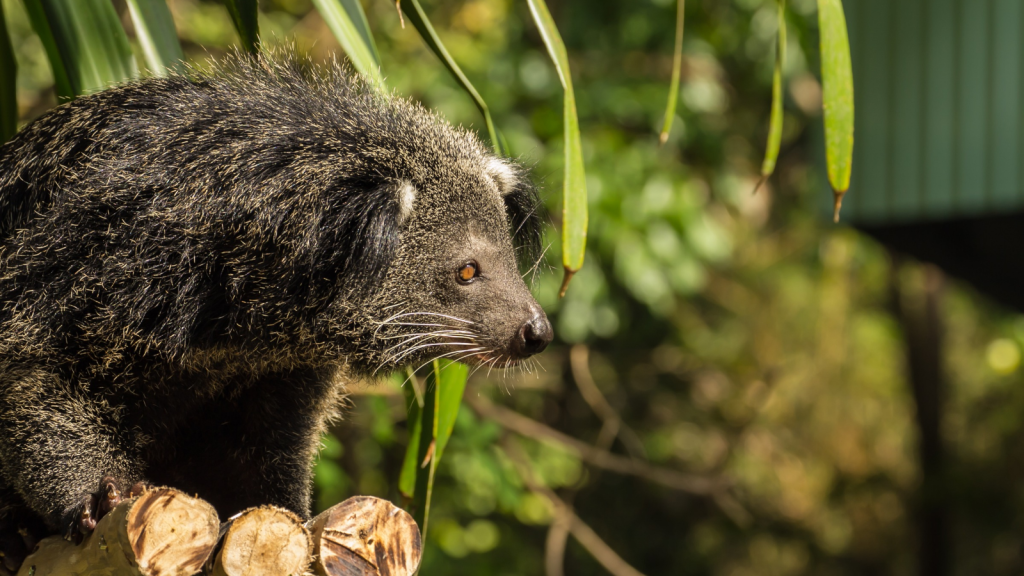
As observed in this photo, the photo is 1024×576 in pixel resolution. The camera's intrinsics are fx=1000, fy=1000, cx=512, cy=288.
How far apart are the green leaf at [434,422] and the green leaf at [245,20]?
84 centimetres

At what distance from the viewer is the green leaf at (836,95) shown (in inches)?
70.1

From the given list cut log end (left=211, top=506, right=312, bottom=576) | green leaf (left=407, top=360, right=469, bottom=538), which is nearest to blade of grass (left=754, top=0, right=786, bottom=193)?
green leaf (left=407, top=360, right=469, bottom=538)

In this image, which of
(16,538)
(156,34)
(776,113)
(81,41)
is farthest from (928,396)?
(16,538)

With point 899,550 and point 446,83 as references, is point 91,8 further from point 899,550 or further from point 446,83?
point 899,550

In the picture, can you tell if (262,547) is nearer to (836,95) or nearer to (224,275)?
(224,275)

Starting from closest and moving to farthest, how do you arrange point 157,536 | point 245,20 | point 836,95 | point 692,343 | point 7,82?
point 157,536 → point 836,95 → point 245,20 → point 7,82 → point 692,343

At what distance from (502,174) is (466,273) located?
300 mm

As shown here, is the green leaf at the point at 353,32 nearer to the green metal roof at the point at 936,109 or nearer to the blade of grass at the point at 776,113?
the blade of grass at the point at 776,113

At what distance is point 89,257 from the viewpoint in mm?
1798

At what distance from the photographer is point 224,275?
6.07 ft

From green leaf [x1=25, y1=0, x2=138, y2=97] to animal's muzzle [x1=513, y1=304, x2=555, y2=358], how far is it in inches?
42.2

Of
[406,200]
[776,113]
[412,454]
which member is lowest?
[412,454]

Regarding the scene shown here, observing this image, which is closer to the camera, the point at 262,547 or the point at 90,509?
the point at 262,547

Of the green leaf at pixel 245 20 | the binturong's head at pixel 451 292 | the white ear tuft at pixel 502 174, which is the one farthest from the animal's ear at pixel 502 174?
the green leaf at pixel 245 20
